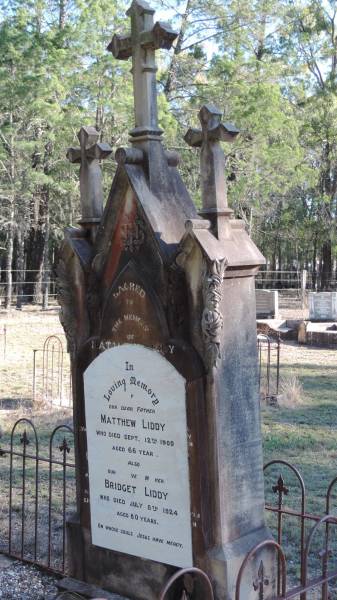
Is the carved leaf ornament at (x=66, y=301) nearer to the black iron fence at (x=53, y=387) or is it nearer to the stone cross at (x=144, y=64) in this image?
the stone cross at (x=144, y=64)

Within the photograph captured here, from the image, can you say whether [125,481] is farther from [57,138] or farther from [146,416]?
[57,138]

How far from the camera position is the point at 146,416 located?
4.24 metres

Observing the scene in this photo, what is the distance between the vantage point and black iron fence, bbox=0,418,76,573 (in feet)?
17.8

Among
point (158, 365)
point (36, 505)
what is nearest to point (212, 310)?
point (158, 365)

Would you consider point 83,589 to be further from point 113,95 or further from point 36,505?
point 113,95

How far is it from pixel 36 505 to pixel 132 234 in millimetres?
2554

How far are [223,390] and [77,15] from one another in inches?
1079

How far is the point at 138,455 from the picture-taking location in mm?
4312

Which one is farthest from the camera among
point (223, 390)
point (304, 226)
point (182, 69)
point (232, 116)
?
point (304, 226)

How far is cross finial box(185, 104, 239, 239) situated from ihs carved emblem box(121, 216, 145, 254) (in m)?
0.42

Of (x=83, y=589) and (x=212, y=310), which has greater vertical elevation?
(x=212, y=310)

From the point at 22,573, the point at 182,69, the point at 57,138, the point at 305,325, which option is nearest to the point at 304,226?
the point at 182,69

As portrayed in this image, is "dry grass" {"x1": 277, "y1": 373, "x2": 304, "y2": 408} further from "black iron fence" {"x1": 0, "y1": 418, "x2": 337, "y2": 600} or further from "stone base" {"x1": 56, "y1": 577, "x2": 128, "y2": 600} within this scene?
"stone base" {"x1": 56, "y1": 577, "x2": 128, "y2": 600}

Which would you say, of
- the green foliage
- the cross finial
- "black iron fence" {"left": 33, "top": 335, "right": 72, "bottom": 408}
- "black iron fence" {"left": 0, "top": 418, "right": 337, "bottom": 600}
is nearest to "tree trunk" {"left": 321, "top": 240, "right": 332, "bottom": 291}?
the green foliage
